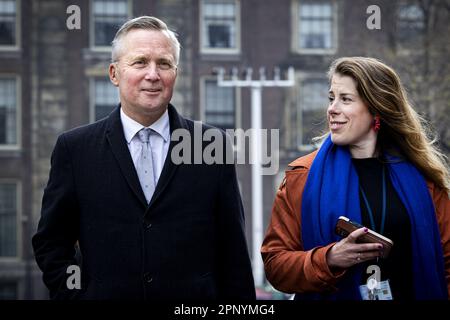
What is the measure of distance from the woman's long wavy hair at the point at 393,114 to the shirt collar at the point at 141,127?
0.67 metres

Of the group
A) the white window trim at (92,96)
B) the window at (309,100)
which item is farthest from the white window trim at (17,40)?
the window at (309,100)

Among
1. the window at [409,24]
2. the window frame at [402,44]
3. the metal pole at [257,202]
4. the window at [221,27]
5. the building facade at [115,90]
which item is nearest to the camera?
the window frame at [402,44]

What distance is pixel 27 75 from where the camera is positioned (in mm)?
27344

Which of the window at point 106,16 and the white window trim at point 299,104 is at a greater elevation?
the window at point 106,16

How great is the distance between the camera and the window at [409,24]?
23.9 metres

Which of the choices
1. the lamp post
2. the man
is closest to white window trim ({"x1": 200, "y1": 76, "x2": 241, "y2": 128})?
the lamp post

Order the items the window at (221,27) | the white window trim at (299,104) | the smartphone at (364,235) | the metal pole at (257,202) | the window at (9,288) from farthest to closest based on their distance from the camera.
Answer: the window at (221,27)
the white window trim at (299,104)
the window at (9,288)
the metal pole at (257,202)
the smartphone at (364,235)

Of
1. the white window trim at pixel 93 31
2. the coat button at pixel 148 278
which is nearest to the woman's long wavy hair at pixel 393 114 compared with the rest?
the coat button at pixel 148 278

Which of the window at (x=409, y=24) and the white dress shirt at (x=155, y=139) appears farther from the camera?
the window at (x=409, y=24)

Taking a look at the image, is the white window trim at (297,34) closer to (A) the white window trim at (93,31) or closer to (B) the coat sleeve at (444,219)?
(A) the white window trim at (93,31)

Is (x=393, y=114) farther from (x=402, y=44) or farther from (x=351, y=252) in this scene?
(x=402, y=44)

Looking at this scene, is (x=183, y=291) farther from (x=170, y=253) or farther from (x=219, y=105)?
(x=219, y=105)

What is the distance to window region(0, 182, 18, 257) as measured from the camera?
87.1 feet

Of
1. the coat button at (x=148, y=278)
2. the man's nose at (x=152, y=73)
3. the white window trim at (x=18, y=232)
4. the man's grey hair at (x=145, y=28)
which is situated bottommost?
the white window trim at (x=18, y=232)
